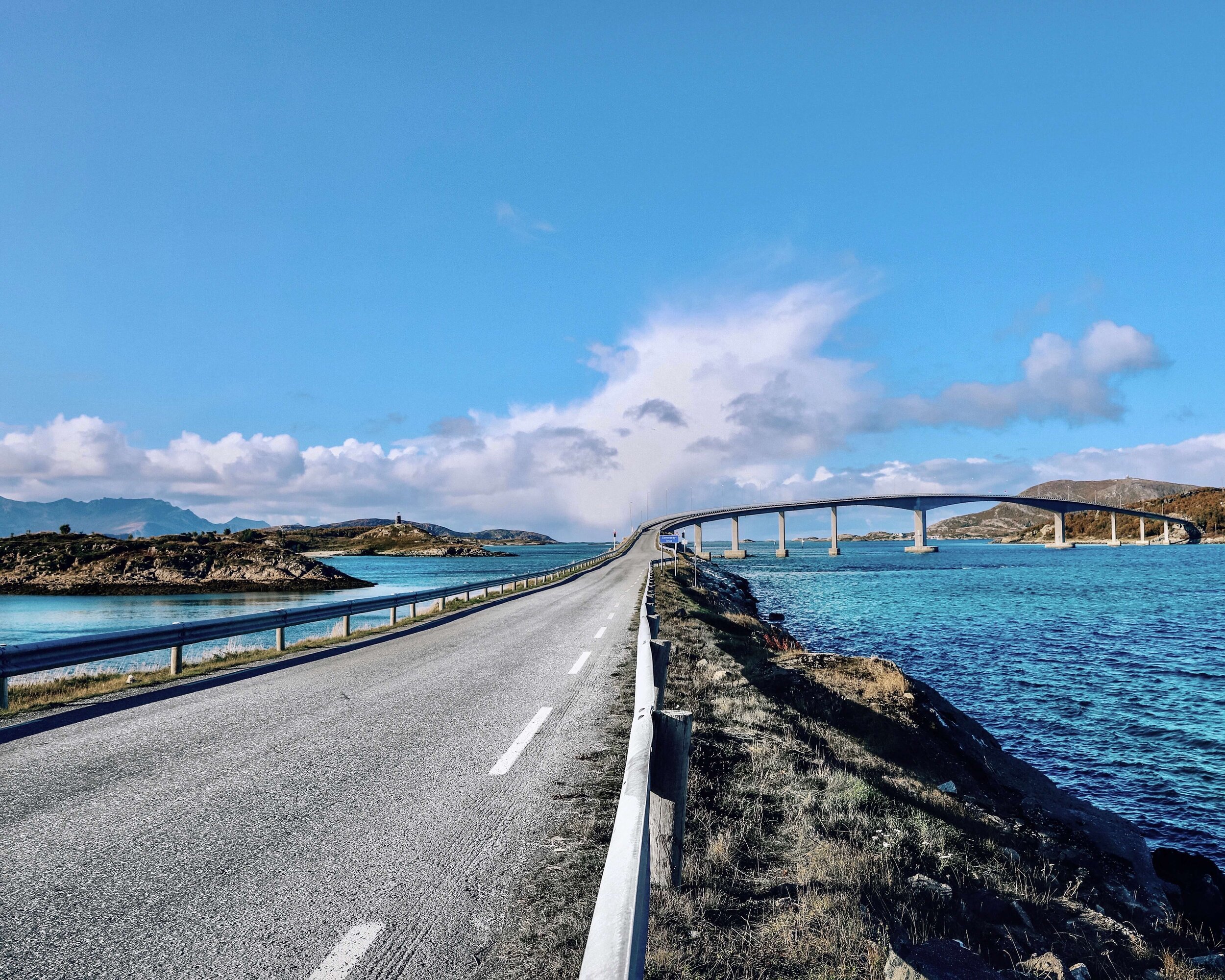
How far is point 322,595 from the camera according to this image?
55.3m

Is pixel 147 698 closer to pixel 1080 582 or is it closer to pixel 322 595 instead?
pixel 322 595

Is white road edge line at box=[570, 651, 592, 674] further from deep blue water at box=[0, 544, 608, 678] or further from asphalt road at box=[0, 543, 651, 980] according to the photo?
deep blue water at box=[0, 544, 608, 678]

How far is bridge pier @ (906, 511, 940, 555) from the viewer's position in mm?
141250

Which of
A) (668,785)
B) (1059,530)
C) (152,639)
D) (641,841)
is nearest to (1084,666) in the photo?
(668,785)

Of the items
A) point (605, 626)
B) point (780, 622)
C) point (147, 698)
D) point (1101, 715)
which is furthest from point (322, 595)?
point (1101, 715)

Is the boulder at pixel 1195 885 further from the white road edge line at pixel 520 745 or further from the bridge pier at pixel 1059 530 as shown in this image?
the bridge pier at pixel 1059 530

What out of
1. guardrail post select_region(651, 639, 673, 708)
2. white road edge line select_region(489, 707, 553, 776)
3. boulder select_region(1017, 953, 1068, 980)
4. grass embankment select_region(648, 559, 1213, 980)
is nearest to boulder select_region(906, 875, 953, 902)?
grass embankment select_region(648, 559, 1213, 980)

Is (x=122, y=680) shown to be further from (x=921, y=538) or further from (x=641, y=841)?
(x=921, y=538)

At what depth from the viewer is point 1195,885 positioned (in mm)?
7434

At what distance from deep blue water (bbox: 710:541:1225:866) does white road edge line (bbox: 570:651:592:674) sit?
857 centimetres

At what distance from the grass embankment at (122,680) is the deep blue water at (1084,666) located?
588 inches

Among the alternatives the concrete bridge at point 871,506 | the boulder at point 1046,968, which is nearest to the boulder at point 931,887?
the boulder at point 1046,968

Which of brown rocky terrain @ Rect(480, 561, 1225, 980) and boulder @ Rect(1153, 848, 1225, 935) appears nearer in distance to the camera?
brown rocky terrain @ Rect(480, 561, 1225, 980)

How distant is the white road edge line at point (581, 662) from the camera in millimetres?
11426
